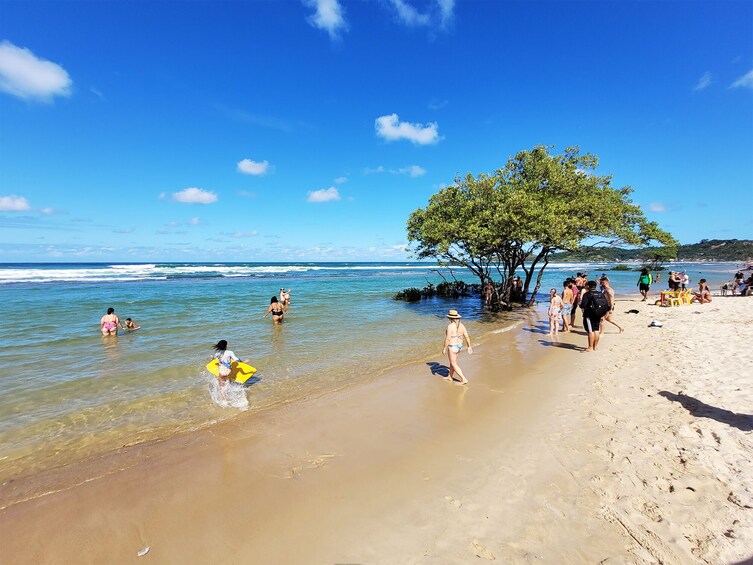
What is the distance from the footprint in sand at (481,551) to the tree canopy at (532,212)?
438 inches

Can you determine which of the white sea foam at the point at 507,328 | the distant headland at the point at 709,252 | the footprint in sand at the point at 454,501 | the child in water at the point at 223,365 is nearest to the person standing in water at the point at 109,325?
the child in water at the point at 223,365

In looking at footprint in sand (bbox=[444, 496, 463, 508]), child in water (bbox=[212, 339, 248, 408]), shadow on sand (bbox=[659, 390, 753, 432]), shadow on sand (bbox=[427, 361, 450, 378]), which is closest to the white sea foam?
shadow on sand (bbox=[427, 361, 450, 378])

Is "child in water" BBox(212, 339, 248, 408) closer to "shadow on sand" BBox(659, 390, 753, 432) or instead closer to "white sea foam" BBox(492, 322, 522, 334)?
"shadow on sand" BBox(659, 390, 753, 432)

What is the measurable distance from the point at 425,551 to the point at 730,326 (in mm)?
13623

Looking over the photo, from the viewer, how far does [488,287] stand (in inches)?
774

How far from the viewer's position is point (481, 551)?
3096 mm

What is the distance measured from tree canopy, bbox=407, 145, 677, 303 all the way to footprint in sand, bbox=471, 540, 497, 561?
11125 millimetres

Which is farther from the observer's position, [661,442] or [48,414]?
[48,414]

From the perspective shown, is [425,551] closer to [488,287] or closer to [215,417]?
[215,417]

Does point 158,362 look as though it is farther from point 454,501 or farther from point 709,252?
point 709,252

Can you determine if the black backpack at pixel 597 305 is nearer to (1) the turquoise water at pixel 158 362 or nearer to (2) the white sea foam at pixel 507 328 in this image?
(1) the turquoise water at pixel 158 362

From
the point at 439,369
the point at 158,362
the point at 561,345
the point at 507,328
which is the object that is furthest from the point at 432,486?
the point at 507,328

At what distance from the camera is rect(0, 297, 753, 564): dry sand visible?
3.20m

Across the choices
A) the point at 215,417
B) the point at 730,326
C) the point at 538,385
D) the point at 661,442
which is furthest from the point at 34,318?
the point at 730,326
